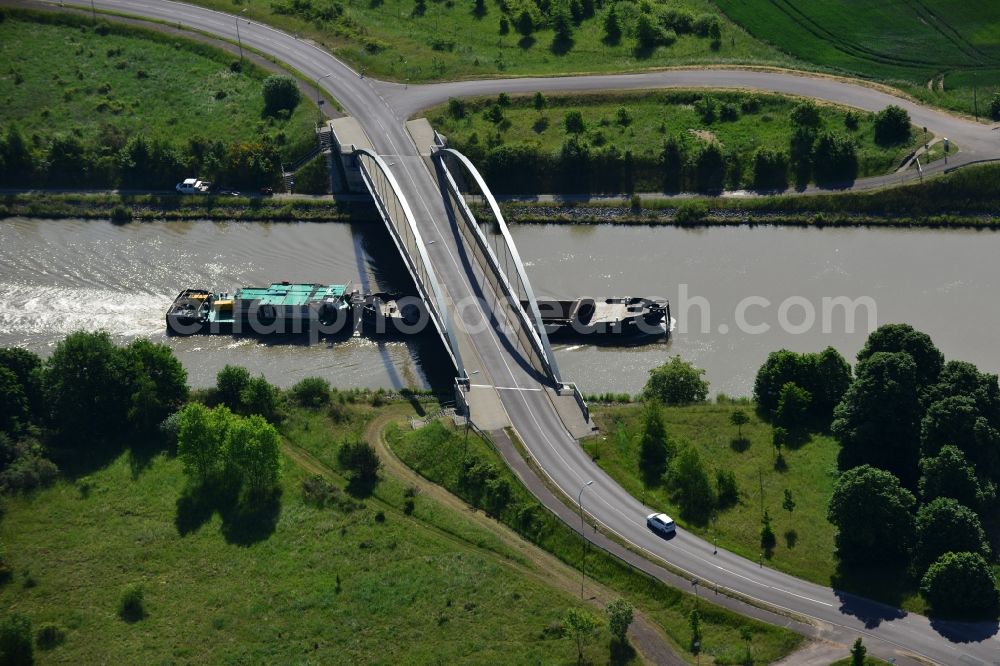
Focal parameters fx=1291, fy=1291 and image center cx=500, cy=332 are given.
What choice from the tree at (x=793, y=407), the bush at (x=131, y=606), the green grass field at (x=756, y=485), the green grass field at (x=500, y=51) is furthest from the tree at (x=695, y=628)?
the green grass field at (x=500, y=51)

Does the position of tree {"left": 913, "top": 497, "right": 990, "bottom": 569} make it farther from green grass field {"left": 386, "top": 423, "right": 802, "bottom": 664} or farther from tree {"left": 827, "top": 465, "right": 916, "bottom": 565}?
green grass field {"left": 386, "top": 423, "right": 802, "bottom": 664}

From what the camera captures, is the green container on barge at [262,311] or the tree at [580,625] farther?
the green container on barge at [262,311]

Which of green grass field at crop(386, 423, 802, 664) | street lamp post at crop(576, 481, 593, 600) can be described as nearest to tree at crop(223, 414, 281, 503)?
green grass field at crop(386, 423, 802, 664)

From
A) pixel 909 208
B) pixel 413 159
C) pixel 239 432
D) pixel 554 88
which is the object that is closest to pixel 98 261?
pixel 413 159

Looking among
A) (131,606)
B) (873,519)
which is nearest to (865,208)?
(873,519)

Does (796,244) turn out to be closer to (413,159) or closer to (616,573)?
(413,159)

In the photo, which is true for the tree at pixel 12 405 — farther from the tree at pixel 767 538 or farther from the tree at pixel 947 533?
the tree at pixel 947 533
